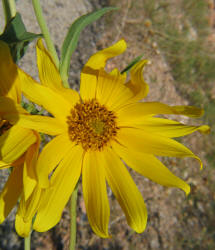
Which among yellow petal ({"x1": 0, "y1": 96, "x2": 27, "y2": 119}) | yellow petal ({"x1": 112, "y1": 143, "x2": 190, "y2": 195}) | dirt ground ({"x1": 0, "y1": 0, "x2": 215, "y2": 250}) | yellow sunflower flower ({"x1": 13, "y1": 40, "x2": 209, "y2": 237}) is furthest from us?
dirt ground ({"x1": 0, "y1": 0, "x2": 215, "y2": 250})

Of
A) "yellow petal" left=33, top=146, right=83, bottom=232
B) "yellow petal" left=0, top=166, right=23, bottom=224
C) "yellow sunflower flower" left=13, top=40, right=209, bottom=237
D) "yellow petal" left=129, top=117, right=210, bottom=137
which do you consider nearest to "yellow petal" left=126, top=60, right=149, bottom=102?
"yellow sunflower flower" left=13, top=40, right=209, bottom=237

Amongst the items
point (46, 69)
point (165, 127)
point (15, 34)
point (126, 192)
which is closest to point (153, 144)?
point (165, 127)

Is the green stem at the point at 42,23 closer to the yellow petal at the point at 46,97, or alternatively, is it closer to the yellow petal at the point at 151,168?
the yellow petal at the point at 46,97

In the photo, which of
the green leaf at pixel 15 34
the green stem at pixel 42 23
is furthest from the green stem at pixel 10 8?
the green stem at pixel 42 23

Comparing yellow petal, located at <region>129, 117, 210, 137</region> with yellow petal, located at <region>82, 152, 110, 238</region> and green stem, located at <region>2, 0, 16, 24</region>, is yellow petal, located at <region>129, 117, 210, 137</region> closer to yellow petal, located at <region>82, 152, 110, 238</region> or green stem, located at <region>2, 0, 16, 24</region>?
yellow petal, located at <region>82, 152, 110, 238</region>

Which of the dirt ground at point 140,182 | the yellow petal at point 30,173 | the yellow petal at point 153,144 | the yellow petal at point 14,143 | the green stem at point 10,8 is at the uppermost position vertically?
the green stem at point 10,8

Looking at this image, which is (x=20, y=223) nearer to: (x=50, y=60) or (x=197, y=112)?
(x=50, y=60)

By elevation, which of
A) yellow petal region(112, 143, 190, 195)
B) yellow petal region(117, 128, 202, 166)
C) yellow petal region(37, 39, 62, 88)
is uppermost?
yellow petal region(37, 39, 62, 88)
